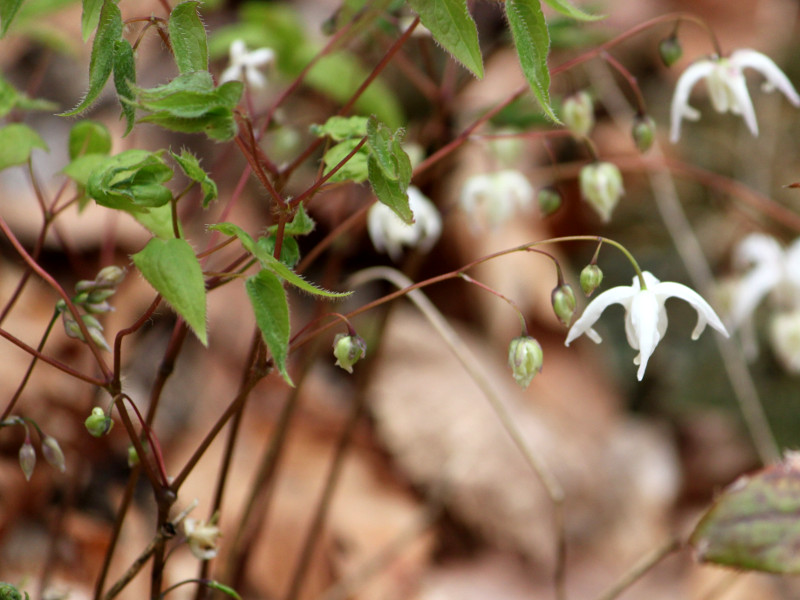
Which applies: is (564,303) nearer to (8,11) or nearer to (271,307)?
(271,307)

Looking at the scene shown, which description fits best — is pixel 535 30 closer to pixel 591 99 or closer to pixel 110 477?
pixel 591 99

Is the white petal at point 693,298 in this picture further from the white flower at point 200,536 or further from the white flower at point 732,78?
the white flower at point 200,536

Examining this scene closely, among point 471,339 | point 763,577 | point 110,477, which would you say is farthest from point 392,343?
point 763,577

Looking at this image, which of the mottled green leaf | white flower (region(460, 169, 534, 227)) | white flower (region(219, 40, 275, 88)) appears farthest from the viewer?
white flower (region(460, 169, 534, 227))

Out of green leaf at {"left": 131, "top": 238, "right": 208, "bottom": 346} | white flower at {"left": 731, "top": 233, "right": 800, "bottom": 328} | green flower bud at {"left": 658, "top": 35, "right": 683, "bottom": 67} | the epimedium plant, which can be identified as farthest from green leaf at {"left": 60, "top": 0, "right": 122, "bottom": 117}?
white flower at {"left": 731, "top": 233, "right": 800, "bottom": 328}

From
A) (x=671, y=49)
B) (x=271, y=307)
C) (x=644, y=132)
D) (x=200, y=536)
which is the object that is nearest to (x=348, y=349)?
(x=271, y=307)

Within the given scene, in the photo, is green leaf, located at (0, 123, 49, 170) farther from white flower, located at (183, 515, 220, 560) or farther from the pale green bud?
the pale green bud
